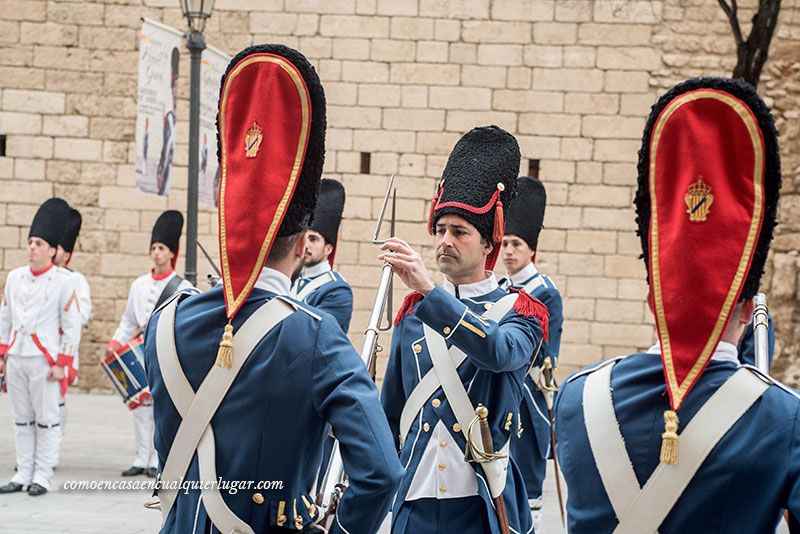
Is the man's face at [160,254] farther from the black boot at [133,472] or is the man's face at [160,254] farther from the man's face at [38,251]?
the black boot at [133,472]

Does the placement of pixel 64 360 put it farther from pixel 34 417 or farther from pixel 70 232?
pixel 70 232

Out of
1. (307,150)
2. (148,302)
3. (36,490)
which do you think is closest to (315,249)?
(148,302)

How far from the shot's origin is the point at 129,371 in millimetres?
8508

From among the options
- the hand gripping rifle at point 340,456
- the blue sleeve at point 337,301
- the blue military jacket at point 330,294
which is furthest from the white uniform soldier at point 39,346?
the hand gripping rifle at point 340,456

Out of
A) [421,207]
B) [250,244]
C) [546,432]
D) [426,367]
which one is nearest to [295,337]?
[250,244]

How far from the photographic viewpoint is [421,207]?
13.6 meters

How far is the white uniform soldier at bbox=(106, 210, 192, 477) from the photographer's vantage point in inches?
355

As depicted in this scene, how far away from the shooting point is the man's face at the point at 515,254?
310 inches

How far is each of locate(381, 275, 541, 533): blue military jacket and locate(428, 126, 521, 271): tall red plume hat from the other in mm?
238

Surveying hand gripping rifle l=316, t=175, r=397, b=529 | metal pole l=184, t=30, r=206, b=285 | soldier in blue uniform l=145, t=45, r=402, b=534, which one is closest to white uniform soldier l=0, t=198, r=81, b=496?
metal pole l=184, t=30, r=206, b=285

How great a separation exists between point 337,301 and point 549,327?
1.35 meters

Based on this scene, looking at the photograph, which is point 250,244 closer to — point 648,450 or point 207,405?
point 207,405

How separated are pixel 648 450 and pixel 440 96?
11.4m

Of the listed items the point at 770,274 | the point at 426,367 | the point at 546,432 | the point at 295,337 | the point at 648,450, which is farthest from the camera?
the point at 770,274
